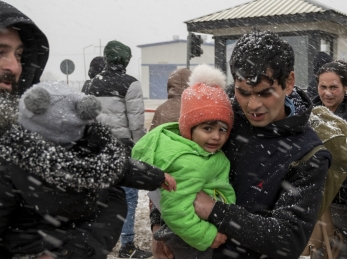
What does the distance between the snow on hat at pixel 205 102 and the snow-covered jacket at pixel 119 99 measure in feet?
9.00

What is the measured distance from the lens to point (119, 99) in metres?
4.91

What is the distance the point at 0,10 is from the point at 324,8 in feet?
35.4

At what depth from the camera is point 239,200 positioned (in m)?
1.94

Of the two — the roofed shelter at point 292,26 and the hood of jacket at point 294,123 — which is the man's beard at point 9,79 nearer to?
the hood of jacket at point 294,123

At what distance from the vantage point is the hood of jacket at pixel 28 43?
1.94 m

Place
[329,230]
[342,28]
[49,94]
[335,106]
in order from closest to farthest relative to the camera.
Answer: [49,94], [329,230], [335,106], [342,28]

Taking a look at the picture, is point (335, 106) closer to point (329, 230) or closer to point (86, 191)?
point (329, 230)

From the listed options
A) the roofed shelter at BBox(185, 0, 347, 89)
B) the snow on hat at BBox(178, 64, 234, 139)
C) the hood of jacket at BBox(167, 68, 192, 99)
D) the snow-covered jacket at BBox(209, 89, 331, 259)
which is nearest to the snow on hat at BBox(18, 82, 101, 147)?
the snow on hat at BBox(178, 64, 234, 139)

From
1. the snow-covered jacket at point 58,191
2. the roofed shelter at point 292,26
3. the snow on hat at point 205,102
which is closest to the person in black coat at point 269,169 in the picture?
the snow on hat at point 205,102

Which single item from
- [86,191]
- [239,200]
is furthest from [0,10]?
[239,200]

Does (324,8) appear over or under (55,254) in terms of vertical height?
over

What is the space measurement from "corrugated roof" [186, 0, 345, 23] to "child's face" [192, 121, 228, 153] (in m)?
10.1

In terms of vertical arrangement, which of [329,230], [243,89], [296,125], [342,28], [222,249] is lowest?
[329,230]

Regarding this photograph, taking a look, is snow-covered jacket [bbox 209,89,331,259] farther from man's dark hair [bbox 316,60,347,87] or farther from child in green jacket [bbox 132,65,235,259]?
man's dark hair [bbox 316,60,347,87]
